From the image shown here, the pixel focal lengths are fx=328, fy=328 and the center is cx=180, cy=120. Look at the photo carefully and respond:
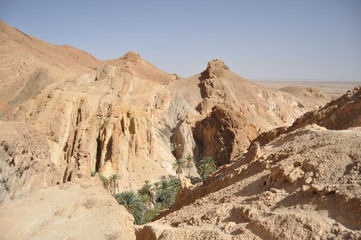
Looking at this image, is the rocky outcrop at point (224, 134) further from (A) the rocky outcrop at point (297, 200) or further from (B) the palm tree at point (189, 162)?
(A) the rocky outcrop at point (297, 200)

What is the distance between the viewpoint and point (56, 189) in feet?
46.1

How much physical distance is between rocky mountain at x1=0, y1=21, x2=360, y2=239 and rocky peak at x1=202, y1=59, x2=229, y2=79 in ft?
0.74

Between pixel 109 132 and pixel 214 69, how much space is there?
3091 cm

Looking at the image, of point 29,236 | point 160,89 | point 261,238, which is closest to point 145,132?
point 160,89

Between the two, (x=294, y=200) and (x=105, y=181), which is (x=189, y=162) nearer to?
(x=105, y=181)

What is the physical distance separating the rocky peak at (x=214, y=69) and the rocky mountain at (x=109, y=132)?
224 millimetres

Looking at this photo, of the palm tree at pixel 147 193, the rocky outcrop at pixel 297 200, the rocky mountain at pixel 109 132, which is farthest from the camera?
the palm tree at pixel 147 193

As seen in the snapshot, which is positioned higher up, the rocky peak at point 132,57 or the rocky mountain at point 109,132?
the rocky peak at point 132,57

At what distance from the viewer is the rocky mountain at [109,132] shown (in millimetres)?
11570

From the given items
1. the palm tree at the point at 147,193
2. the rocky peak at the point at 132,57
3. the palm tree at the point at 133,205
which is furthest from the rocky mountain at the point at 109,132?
the rocky peak at the point at 132,57

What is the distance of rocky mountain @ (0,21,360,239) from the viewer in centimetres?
1157

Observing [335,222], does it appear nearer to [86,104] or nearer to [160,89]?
[86,104]

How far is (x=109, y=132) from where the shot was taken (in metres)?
33.2

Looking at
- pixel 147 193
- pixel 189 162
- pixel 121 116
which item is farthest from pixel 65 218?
pixel 189 162
